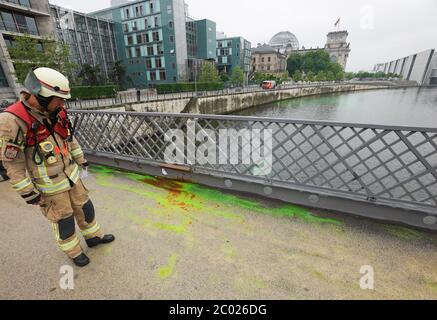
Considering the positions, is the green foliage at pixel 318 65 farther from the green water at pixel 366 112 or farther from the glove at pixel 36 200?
the glove at pixel 36 200

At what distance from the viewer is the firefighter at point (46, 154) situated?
1.74 meters

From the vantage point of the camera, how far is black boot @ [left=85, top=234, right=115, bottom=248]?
8.14 ft

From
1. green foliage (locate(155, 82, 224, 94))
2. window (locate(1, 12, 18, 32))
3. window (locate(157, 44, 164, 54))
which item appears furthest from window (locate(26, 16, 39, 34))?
window (locate(157, 44, 164, 54))

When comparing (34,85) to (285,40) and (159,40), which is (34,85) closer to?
(159,40)

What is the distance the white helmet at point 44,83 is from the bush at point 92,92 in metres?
19.4

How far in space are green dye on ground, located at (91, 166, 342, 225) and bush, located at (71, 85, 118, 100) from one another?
688 inches

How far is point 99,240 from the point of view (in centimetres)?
254

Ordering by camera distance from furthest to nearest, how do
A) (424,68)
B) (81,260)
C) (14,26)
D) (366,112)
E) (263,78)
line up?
(424,68)
(263,78)
(366,112)
(14,26)
(81,260)

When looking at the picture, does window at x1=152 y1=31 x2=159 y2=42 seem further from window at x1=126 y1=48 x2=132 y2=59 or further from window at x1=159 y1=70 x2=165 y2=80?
window at x1=126 y1=48 x2=132 y2=59

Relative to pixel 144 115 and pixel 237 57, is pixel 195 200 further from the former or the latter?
pixel 237 57

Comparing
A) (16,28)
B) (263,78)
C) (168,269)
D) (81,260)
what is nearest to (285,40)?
(263,78)

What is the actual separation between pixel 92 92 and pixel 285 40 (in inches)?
4166
